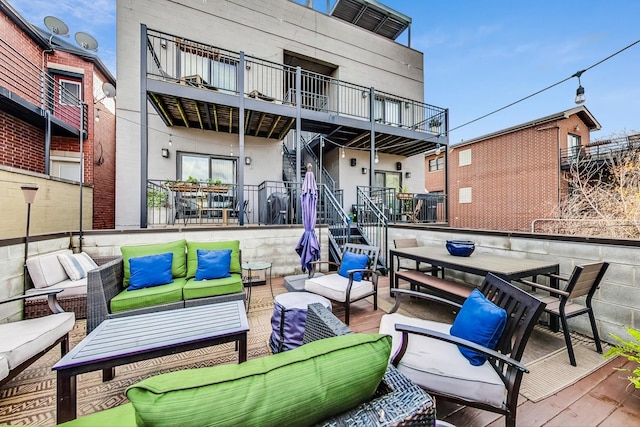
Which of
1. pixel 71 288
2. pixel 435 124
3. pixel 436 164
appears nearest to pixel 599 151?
pixel 436 164

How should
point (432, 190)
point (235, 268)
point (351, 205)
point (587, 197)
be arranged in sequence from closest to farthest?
point (235, 268), point (587, 197), point (351, 205), point (432, 190)

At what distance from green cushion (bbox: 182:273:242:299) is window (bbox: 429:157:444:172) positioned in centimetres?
1554

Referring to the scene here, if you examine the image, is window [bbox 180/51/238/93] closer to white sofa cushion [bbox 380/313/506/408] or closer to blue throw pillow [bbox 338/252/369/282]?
blue throw pillow [bbox 338/252/369/282]

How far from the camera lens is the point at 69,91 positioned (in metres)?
7.53

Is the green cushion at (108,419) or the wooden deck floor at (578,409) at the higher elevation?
the green cushion at (108,419)

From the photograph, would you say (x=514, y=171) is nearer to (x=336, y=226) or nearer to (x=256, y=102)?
(x=336, y=226)

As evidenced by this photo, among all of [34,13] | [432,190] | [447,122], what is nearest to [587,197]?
[447,122]

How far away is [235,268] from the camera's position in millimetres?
3908

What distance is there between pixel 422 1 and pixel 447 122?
6.95m

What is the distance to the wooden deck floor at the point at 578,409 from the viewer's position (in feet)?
5.78

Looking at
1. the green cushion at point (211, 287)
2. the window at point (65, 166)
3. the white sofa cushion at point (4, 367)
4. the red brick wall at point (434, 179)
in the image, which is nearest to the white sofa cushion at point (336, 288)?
the green cushion at point (211, 287)

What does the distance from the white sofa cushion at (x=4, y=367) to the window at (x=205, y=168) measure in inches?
243

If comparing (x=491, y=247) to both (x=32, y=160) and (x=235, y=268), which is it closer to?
(x=235, y=268)

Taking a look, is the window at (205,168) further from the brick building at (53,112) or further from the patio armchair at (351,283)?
the patio armchair at (351,283)
